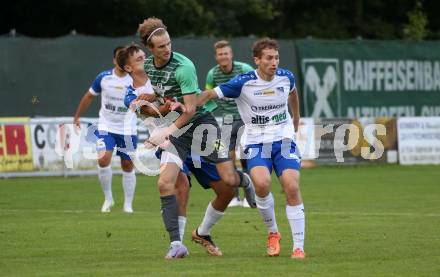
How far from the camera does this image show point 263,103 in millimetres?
Result: 11453

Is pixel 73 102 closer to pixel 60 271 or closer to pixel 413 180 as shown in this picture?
pixel 413 180

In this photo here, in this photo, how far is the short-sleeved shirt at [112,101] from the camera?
17.5 meters

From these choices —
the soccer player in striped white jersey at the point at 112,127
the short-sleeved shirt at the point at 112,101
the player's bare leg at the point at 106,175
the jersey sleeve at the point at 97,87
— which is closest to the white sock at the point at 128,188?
the soccer player in striped white jersey at the point at 112,127

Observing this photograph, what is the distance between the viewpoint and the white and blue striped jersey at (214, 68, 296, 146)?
11.4 m

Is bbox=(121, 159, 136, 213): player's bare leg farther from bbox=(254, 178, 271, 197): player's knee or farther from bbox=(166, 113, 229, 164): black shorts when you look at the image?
bbox=(254, 178, 271, 197): player's knee

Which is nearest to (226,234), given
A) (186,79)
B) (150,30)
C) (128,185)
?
(186,79)

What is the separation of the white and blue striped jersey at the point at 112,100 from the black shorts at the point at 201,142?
6.11 meters

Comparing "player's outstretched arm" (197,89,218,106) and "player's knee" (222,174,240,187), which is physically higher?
"player's outstretched arm" (197,89,218,106)

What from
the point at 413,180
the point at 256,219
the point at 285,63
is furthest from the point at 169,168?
the point at 285,63

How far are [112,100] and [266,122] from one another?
258 inches

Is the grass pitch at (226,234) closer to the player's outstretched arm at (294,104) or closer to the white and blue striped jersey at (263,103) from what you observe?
the white and blue striped jersey at (263,103)

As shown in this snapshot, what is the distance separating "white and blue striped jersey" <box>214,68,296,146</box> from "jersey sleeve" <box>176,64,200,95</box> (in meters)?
0.55

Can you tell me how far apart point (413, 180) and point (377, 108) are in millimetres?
7903

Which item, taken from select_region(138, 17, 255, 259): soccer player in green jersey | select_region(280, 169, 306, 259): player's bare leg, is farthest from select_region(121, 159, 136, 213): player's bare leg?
select_region(280, 169, 306, 259): player's bare leg
